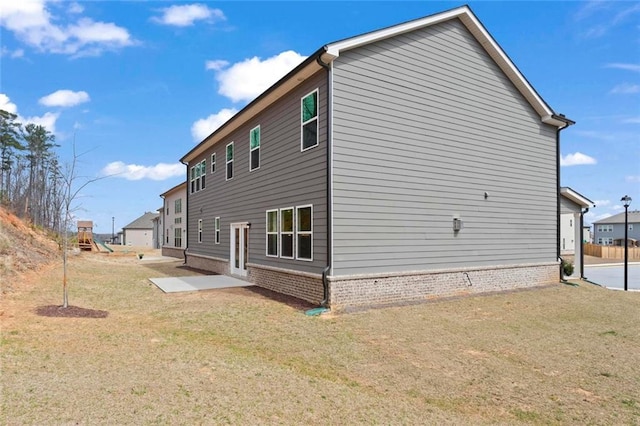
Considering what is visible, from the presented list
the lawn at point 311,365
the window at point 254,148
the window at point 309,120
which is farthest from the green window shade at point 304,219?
the window at point 254,148

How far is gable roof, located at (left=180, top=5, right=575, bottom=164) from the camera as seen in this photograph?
9430 millimetres

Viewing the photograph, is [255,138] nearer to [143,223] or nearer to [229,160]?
[229,160]

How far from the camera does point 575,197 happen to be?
622 inches

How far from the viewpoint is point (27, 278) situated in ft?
37.7

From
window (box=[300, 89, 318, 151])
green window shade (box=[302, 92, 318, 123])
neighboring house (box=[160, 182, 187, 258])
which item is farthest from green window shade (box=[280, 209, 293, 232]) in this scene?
neighboring house (box=[160, 182, 187, 258])

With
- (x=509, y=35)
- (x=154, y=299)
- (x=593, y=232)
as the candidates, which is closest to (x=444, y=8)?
(x=509, y=35)

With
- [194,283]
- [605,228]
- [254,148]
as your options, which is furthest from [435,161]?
[605,228]

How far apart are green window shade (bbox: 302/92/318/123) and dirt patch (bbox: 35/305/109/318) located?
6.79 m

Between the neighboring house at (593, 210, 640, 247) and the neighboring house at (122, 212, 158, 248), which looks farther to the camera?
the neighboring house at (122, 212, 158, 248)

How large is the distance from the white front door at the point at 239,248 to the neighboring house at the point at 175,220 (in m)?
11.9

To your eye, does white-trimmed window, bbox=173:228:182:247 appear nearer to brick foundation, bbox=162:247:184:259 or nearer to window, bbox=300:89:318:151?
brick foundation, bbox=162:247:184:259

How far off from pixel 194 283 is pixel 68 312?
231 inches

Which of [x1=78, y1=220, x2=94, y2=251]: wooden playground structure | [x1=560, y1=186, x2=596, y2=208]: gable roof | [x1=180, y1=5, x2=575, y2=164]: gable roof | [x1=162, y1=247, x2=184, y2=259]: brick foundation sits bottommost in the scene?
[x1=162, y1=247, x2=184, y2=259]: brick foundation

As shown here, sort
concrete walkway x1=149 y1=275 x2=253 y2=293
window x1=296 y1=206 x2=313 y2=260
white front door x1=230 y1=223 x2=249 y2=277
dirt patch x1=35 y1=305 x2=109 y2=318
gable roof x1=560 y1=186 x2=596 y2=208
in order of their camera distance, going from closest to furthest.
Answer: dirt patch x1=35 y1=305 x2=109 y2=318 → window x1=296 y1=206 x2=313 y2=260 → concrete walkway x1=149 y1=275 x2=253 y2=293 → white front door x1=230 y1=223 x2=249 y2=277 → gable roof x1=560 y1=186 x2=596 y2=208
